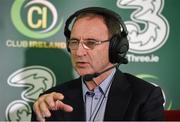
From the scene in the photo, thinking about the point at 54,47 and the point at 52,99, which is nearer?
the point at 52,99

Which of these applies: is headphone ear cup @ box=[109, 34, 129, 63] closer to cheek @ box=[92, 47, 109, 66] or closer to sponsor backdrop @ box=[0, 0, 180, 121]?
cheek @ box=[92, 47, 109, 66]

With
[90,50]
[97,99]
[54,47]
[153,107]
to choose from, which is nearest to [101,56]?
[90,50]

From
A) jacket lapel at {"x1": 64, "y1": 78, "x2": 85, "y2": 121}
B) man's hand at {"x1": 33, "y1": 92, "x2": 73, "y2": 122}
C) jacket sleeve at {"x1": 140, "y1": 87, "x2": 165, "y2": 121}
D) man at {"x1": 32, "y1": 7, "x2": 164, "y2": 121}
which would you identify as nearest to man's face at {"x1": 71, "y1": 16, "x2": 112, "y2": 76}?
man at {"x1": 32, "y1": 7, "x2": 164, "y2": 121}

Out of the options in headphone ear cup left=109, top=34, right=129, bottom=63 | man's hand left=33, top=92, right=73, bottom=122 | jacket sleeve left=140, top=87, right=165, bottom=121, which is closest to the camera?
man's hand left=33, top=92, right=73, bottom=122

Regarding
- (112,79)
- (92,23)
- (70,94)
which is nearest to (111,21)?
(92,23)

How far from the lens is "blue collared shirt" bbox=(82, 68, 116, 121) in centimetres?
130

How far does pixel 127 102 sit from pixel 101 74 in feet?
0.52

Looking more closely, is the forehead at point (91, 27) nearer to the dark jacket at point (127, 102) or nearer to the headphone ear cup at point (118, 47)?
the headphone ear cup at point (118, 47)

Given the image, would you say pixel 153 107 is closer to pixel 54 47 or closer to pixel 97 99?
pixel 97 99

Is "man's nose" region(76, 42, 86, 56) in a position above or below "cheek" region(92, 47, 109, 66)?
above

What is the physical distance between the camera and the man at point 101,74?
1.28m

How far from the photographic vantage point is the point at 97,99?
1.33 meters

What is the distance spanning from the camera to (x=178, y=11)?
5.68 feet

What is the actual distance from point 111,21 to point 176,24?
0.53 meters
